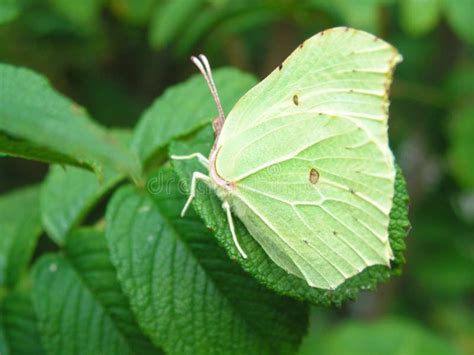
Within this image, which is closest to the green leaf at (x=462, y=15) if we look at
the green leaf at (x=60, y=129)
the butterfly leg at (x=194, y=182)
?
the butterfly leg at (x=194, y=182)

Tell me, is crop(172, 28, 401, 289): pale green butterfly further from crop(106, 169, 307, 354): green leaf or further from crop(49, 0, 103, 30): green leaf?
crop(49, 0, 103, 30): green leaf

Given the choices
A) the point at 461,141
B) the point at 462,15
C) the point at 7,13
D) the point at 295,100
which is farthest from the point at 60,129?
the point at 461,141

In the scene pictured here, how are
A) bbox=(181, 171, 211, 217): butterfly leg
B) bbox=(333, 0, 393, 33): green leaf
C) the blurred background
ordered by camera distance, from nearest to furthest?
bbox=(181, 171, 211, 217): butterfly leg, bbox=(333, 0, 393, 33): green leaf, the blurred background

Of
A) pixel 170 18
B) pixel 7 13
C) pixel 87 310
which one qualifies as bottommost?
pixel 87 310

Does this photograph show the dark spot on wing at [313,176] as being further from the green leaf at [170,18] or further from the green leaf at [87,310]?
the green leaf at [170,18]

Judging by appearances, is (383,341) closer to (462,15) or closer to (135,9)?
(462,15)

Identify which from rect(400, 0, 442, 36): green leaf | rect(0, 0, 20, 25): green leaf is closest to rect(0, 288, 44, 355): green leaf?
rect(0, 0, 20, 25): green leaf
